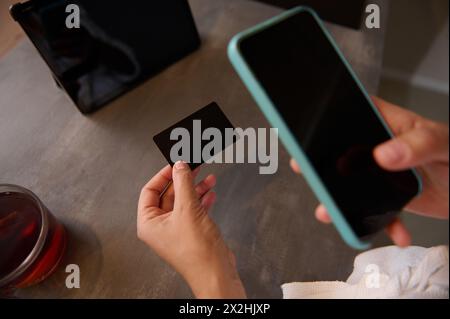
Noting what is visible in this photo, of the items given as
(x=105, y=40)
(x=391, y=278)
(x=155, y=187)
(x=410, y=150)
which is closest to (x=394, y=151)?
(x=410, y=150)

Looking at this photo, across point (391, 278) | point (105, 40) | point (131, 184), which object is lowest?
point (391, 278)

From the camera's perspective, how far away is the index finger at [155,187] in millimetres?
414

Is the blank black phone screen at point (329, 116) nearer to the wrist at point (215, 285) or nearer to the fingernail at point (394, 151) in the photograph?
the fingernail at point (394, 151)

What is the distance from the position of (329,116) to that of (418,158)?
0.08 metres

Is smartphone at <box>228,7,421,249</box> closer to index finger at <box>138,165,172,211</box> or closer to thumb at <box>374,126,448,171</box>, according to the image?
thumb at <box>374,126,448,171</box>

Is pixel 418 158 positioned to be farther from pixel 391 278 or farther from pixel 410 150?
pixel 391 278

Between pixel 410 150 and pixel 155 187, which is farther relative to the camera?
pixel 155 187

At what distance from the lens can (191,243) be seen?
1.19ft

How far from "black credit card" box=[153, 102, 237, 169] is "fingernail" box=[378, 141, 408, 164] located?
0.20 metres

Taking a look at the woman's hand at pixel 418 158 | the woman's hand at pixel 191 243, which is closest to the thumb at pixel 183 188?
the woman's hand at pixel 191 243

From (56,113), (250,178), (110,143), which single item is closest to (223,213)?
(250,178)

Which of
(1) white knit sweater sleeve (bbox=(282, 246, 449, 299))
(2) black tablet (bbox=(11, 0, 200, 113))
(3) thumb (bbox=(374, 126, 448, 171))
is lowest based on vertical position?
(1) white knit sweater sleeve (bbox=(282, 246, 449, 299))

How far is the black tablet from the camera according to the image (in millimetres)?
405

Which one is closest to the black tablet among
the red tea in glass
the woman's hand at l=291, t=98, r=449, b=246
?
the red tea in glass
